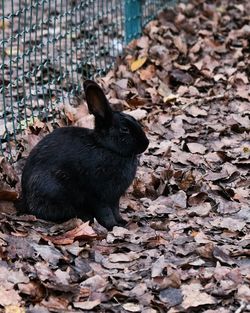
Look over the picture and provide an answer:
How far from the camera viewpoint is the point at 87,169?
5.00 meters

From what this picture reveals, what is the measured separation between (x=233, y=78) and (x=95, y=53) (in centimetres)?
139

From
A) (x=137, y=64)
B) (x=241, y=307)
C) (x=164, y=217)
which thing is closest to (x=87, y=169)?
(x=164, y=217)

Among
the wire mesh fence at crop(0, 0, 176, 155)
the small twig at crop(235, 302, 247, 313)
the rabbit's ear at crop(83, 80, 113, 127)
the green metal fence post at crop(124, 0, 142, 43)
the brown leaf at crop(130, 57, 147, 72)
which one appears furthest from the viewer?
the green metal fence post at crop(124, 0, 142, 43)

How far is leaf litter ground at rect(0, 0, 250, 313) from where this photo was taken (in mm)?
4117

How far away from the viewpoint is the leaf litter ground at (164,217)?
4117 millimetres

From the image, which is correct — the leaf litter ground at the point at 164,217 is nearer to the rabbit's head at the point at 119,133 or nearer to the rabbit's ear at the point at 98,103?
the rabbit's head at the point at 119,133

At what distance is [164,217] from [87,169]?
2.07 ft

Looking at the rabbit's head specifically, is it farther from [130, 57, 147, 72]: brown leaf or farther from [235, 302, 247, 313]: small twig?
[130, 57, 147, 72]: brown leaf

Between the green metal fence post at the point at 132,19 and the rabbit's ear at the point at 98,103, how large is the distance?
374 cm

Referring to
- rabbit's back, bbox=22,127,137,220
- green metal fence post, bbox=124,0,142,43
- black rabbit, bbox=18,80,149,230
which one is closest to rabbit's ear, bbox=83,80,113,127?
black rabbit, bbox=18,80,149,230

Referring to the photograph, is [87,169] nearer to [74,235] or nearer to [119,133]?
[119,133]

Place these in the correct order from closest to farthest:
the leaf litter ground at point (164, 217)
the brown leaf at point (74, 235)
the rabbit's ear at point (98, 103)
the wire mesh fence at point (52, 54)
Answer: the leaf litter ground at point (164, 217)
the brown leaf at point (74, 235)
the rabbit's ear at point (98, 103)
the wire mesh fence at point (52, 54)

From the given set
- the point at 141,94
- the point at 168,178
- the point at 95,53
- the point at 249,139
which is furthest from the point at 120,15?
the point at 168,178

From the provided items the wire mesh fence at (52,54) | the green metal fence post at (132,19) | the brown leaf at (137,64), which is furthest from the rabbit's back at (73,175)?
the green metal fence post at (132,19)
